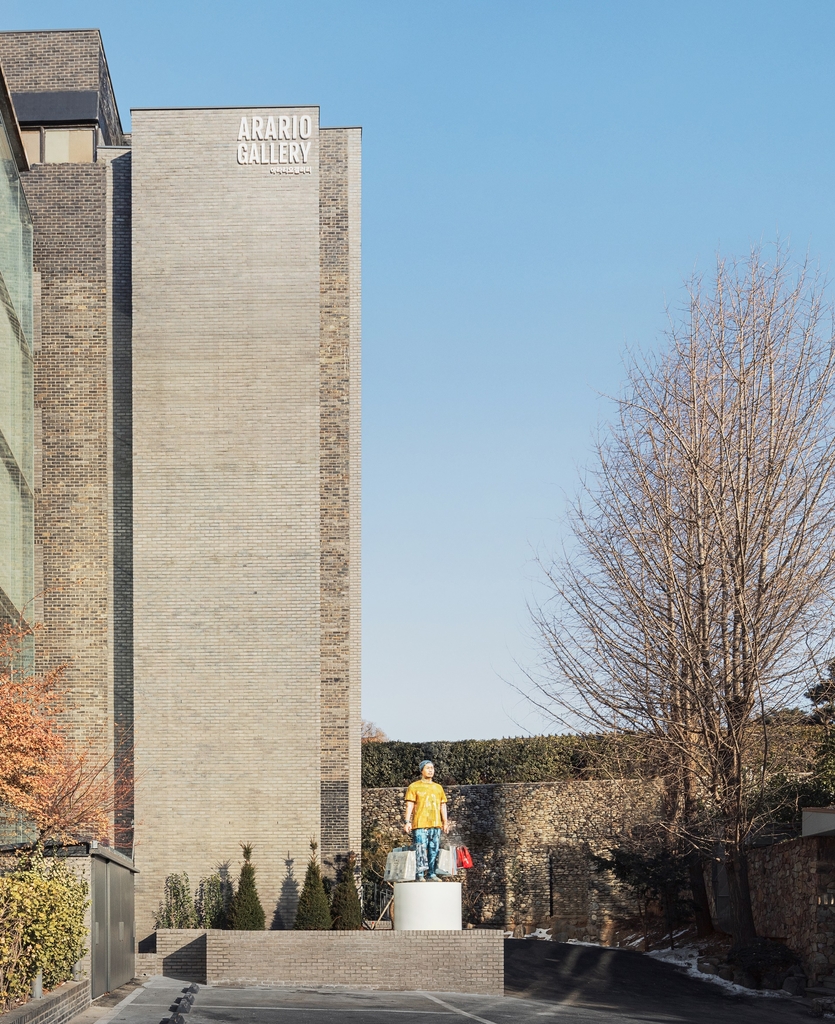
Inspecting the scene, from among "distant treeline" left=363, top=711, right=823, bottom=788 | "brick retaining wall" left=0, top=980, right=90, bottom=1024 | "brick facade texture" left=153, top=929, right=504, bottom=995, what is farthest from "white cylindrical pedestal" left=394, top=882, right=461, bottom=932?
"distant treeline" left=363, top=711, right=823, bottom=788

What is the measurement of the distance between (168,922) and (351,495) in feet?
30.3

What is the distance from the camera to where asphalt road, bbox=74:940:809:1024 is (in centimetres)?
1608

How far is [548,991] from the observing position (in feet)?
67.3

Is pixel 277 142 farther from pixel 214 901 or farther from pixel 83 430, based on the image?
pixel 214 901

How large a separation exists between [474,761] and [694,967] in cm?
1248

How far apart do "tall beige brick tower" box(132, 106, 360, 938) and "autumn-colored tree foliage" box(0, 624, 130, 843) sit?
1.12m

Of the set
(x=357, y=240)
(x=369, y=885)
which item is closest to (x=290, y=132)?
(x=357, y=240)

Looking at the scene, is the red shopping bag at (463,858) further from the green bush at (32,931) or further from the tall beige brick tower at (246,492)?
the green bush at (32,931)

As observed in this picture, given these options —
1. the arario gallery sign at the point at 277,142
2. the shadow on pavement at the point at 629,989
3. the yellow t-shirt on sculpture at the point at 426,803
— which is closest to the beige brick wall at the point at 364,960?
the shadow on pavement at the point at 629,989

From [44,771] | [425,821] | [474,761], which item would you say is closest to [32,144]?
[44,771]

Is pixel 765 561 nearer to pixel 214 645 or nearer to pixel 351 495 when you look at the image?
pixel 351 495

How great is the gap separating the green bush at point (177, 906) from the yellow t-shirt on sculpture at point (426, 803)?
19.2 feet

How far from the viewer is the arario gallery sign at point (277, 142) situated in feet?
90.8

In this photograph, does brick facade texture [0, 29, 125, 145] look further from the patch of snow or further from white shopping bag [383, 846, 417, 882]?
the patch of snow
